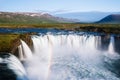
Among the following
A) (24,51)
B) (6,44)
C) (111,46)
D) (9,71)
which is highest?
(6,44)

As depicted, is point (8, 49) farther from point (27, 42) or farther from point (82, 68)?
point (82, 68)

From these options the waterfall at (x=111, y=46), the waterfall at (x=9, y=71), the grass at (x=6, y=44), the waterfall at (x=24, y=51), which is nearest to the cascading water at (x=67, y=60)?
the waterfall at (x=111, y=46)

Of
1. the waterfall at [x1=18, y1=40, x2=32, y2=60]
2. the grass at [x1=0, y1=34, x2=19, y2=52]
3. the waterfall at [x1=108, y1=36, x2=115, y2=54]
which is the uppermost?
the grass at [x1=0, y1=34, x2=19, y2=52]

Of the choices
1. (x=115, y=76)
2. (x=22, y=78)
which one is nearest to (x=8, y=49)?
(x=22, y=78)

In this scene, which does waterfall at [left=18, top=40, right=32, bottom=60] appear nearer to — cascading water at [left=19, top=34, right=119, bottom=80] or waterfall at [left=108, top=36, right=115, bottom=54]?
cascading water at [left=19, top=34, right=119, bottom=80]

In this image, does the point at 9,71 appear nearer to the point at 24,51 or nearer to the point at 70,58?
the point at 24,51

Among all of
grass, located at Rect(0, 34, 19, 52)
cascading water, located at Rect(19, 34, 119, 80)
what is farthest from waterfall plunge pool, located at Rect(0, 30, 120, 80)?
grass, located at Rect(0, 34, 19, 52)

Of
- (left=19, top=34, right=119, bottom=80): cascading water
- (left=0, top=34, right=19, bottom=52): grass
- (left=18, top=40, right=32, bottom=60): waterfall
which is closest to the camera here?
(left=19, top=34, right=119, bottom=80): cascading water

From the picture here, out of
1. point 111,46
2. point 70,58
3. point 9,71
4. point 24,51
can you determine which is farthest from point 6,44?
point 111,46
